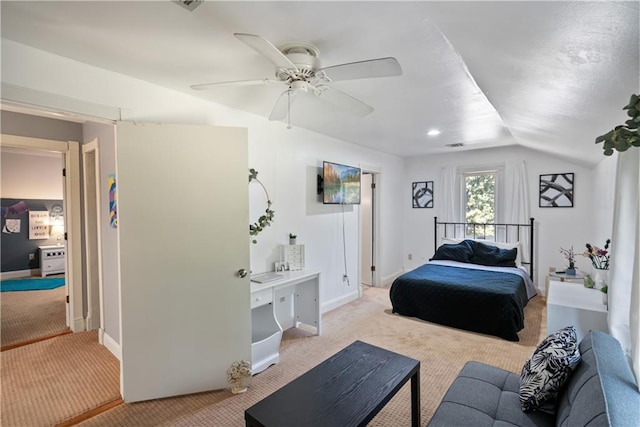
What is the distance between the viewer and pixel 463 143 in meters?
4.63

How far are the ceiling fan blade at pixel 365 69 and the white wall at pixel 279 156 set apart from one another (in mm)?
1599

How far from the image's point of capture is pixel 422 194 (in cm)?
597

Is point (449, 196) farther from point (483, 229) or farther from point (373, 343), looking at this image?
point (373, 343)

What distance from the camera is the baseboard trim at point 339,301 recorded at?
4.17 metres

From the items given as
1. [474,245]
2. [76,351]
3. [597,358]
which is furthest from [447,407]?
[474,245]

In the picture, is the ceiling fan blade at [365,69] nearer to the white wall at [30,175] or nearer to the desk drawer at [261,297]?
the desk drawer at [261,297]

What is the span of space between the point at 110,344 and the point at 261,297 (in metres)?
1.69

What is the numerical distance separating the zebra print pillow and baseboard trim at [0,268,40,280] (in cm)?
845

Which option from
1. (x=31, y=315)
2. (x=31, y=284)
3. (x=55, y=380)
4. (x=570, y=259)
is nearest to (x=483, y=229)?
(x=570, y=259)

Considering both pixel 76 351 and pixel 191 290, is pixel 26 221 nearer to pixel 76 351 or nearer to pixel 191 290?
pixel 76 351

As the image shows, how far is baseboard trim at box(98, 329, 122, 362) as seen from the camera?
9.75 ft

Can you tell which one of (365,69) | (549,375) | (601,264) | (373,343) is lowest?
(373,343)

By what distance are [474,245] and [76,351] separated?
5346 millimetres

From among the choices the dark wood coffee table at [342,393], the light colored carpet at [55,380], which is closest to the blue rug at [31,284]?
the light colored carpet at [55,380]
